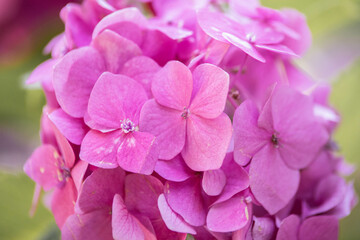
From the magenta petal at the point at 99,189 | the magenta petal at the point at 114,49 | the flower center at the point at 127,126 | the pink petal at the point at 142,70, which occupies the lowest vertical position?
the magenta petal at the point at 99,189

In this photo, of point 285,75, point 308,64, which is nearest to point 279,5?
point 308,64

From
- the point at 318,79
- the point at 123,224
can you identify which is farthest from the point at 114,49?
the point at 318,79

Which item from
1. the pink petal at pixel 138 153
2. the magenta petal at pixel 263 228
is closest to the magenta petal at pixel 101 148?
the pink petal at pixel 138 153

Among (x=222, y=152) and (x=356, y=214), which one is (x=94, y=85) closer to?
(x=222, y=152)

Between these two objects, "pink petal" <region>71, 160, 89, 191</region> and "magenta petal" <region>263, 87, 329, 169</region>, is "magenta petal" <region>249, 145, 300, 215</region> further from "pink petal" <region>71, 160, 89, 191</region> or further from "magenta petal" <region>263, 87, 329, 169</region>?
"pink petal" <region>71, 160, 89, 191</region>

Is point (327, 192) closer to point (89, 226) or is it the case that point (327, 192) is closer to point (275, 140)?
point (275, 140)

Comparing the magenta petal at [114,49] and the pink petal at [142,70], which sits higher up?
the magenta petal at [114,49]

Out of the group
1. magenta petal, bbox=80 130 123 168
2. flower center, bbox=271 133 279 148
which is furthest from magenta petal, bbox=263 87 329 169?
magenta petal, bbox=80 130 123 168

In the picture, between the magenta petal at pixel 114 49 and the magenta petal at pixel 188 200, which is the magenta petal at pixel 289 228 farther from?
the magenta petal at pixel 114 49
